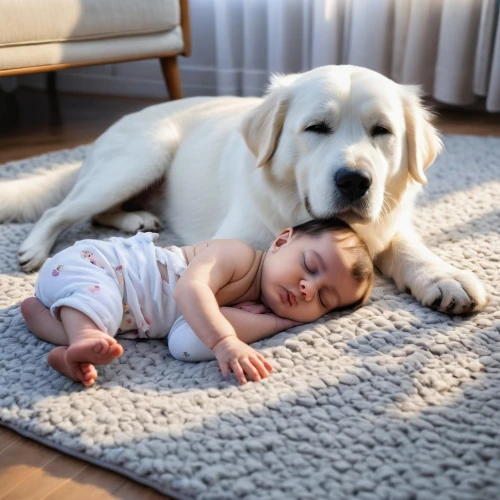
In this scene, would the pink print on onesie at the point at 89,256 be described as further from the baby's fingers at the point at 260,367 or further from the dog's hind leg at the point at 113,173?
the dog's hind leg at the point at 113,173

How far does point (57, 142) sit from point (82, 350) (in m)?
2.70

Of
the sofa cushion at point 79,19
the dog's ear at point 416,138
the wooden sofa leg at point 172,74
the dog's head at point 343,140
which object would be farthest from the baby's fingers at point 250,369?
the wooden sofa leg at point 172,74

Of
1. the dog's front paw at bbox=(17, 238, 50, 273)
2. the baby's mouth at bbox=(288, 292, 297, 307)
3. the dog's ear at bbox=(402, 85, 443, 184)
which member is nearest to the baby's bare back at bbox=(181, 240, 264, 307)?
the baby's mouth at bbox=(288, 292, 297, 307)

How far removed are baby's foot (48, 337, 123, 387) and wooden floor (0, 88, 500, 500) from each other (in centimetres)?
16

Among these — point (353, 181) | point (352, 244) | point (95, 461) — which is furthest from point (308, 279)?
point (95, 461)

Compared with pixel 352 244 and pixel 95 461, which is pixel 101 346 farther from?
pixel 352 244

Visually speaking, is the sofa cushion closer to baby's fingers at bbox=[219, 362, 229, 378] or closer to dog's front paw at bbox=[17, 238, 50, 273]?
dog's front paw at bbox=[17, 238, 50, 273]

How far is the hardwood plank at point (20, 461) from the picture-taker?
42.7 inches

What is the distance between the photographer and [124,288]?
150cm

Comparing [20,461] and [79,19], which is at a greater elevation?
[79,19]

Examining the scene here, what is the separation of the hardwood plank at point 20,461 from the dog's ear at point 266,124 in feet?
2.97

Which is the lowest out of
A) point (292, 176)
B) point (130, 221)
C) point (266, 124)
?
point (130, 221)

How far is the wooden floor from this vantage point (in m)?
1.06

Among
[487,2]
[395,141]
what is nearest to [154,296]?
[395,141]
